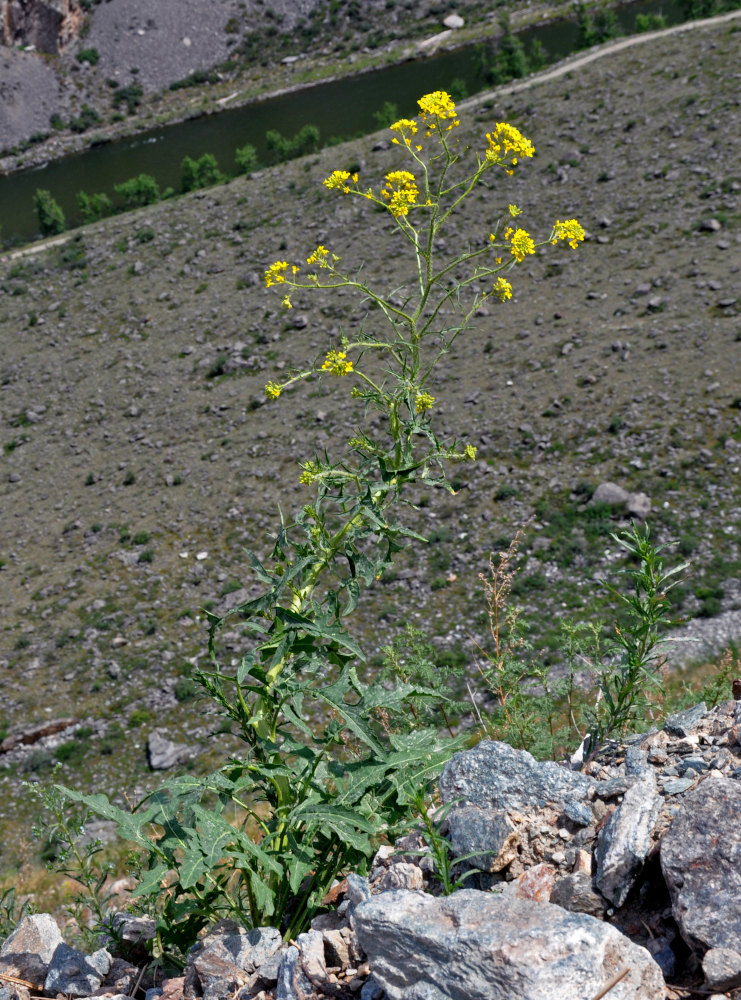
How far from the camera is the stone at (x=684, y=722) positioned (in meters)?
3.70

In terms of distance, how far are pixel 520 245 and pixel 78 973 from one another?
3.12 meters

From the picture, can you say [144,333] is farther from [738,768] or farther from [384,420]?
[738,768]

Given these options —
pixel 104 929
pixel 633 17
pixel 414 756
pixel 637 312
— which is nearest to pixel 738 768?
pixel 414 756

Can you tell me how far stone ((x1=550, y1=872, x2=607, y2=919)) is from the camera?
264 cm

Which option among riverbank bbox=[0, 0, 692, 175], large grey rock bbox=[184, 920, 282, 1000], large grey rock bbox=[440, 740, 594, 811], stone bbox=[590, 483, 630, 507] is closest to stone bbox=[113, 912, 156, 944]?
large grey rock bbox=[184, 920, 282, 1000]

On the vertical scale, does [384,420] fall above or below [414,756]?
below

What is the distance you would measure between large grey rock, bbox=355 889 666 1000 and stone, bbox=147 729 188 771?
889cm

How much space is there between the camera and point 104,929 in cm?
337

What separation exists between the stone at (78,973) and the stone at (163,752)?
25.7 ft

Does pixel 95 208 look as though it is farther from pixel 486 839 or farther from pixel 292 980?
pixel 292 980

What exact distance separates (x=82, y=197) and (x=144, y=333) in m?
17.2

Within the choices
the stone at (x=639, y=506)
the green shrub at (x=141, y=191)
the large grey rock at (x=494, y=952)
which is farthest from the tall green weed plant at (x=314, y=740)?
the green shrub at (x=141, y=191)

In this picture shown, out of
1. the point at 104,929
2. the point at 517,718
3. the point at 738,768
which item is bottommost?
the point at 517,718

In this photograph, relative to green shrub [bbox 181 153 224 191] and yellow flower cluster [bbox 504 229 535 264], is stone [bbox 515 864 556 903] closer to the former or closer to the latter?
yellow flower cluster [bbox 504 229 535 264]
